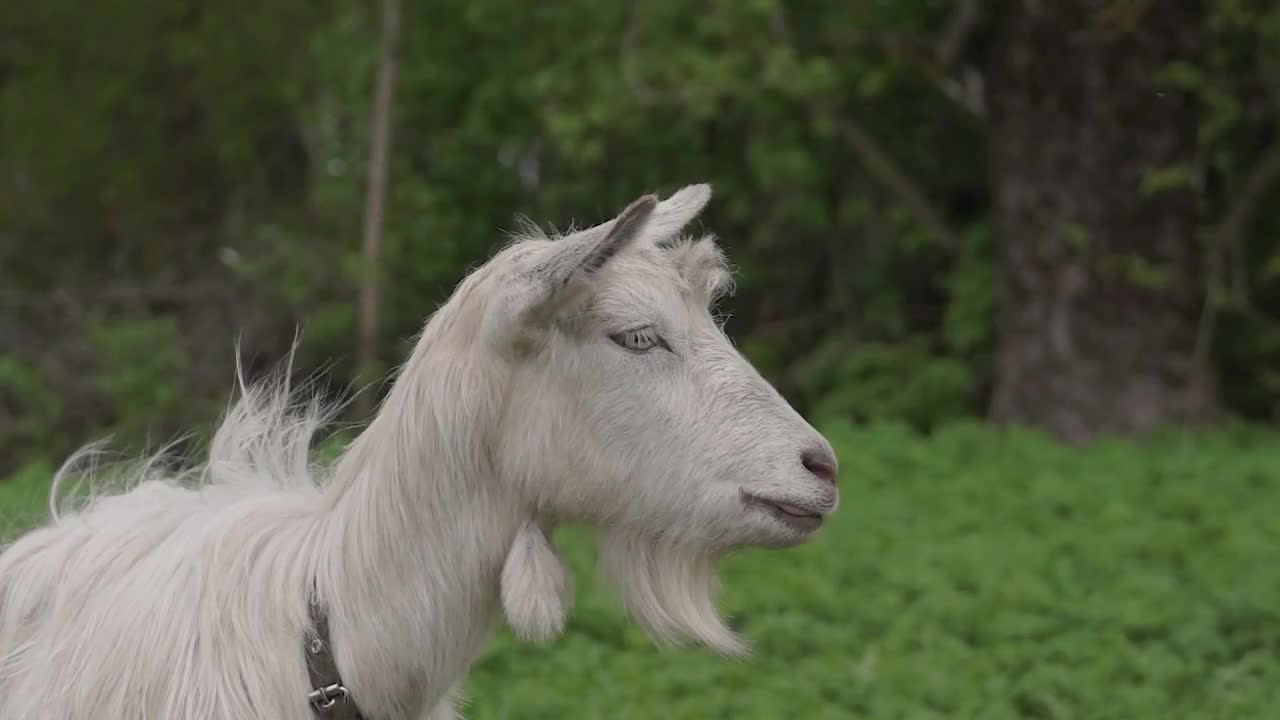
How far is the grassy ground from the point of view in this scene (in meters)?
5.71

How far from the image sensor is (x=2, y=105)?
53.2ft

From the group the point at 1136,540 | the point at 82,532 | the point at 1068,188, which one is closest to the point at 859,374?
the point at 1068,188

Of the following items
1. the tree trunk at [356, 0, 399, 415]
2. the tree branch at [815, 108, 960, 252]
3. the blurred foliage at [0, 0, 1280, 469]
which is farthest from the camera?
the tree trunk at [356, 0, 399, 415]

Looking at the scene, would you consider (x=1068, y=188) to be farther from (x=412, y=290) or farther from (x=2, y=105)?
(x=2, y=105)

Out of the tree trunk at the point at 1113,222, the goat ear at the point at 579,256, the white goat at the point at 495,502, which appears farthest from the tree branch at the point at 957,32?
the goat ear at the point at 579,256

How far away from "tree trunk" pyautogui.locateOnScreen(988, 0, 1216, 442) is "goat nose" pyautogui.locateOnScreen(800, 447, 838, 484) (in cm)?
743

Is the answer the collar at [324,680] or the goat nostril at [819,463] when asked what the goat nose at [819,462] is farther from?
the collar at [324,680]

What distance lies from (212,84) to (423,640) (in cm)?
1306

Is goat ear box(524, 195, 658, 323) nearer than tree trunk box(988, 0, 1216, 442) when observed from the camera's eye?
Yes

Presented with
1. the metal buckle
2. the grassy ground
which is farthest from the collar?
the grassy ground

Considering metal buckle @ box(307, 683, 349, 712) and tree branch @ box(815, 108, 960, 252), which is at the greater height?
tree branch @ box(815, 108, 960, 252)

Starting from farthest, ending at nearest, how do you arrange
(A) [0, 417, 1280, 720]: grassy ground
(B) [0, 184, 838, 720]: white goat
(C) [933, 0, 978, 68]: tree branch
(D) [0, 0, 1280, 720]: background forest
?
1. (C) [933, 0, 978, 68]: tree branch
2. (D) [0, 0, 1280, 720]: background forest
3. (A) [0, 417, 1280, 720]: grassy ground
4. (B) [0, 184, 838, 720]: white goat

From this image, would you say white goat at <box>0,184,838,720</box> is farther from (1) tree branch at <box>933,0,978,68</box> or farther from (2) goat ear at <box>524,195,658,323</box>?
(1) tree branch at <box>933,0,978,68</box>

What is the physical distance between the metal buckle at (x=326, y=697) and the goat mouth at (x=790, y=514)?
93 centimetres
